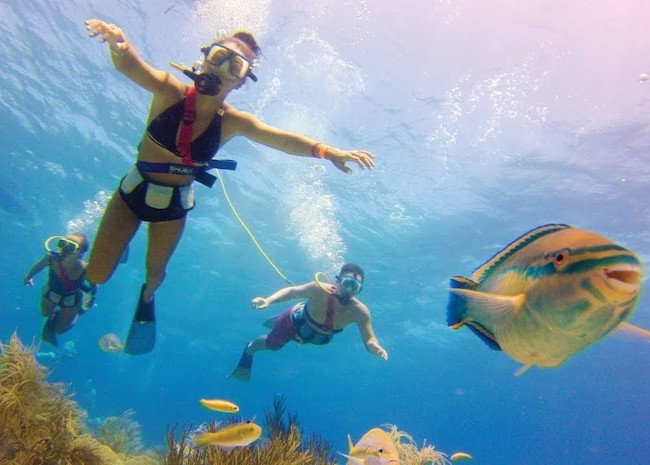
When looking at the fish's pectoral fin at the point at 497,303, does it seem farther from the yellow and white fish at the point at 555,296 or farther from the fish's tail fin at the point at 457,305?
the fish's tail fin at the point at 457,305

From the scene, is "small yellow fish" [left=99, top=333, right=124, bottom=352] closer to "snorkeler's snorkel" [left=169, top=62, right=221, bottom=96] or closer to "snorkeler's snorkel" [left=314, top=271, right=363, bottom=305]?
"snorkeler's snorkel" [left=314, top=271, right=363, bottom=305]

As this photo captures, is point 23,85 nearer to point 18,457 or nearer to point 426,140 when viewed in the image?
point 426,140

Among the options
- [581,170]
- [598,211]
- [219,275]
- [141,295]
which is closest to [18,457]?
[141,295]

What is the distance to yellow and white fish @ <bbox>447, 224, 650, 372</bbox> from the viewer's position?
112 centimetres

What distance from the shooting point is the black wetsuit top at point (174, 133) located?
15.0ft

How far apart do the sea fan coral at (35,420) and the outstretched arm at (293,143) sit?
4.38 m

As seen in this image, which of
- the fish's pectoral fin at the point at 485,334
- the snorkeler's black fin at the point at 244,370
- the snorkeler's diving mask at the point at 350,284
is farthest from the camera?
the snorkeler's black fin at the point at 244,370

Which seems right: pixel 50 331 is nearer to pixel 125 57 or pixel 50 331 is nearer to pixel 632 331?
pixel 125 57

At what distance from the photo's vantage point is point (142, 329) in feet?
20.3

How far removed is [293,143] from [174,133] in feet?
4.60

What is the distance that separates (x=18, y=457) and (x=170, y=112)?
4.13 meters

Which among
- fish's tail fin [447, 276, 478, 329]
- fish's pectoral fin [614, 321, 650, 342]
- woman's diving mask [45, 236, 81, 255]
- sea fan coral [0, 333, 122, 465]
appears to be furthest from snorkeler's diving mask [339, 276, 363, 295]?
fish's pectoral fin [614, 321, 650, 342]

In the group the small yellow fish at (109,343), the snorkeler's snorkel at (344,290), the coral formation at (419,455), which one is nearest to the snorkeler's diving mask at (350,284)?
the snorkeler's snorkel at (344,290)

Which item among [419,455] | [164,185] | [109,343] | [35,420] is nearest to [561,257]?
[164,185]
